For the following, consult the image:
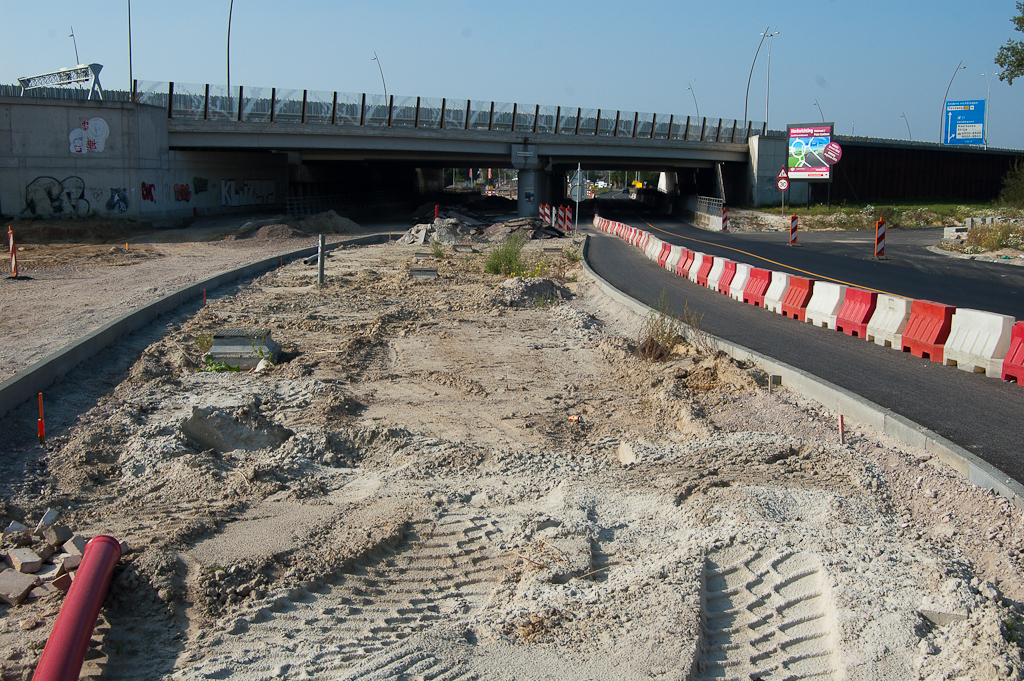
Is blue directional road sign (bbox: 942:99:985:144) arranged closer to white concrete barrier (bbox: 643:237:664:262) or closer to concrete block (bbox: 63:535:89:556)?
white concrete barrier (bbox: 643:237:664:262)

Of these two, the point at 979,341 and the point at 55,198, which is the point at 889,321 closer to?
the point at 979,341

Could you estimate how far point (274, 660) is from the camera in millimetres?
4203

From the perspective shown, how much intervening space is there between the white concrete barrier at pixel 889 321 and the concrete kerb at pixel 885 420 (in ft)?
7.34

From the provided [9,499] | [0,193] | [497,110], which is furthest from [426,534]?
[497,110]

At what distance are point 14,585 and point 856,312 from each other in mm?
11779

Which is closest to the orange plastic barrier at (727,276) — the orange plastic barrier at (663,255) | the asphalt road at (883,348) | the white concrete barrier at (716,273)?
the white concrete barrier at (716,273)

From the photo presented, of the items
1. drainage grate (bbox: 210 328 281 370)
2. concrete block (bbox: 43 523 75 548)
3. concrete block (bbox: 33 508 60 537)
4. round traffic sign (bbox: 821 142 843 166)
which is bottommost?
concrete block (bbox: 33 508 60 537)

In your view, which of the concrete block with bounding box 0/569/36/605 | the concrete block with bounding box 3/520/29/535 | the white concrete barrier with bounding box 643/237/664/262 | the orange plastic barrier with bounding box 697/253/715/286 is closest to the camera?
the concrete block with bounding box 0/569/36/605

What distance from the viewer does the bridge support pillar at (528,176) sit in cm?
4794

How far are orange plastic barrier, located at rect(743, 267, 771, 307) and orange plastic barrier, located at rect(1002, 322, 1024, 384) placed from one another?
675cm

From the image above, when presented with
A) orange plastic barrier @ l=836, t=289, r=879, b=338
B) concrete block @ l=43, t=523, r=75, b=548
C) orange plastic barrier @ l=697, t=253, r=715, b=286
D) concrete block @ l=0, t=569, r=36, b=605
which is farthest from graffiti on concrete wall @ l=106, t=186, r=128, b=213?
concrete block @ l=0, t=569, r=36, b=605

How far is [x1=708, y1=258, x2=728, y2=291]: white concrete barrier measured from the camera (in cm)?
1888

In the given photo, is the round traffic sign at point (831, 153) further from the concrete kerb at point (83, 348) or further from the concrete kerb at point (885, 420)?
the concrete kerb at point (885, 420)

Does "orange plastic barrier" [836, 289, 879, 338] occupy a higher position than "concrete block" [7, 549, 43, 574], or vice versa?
"orange plastic barrier" [836, 289, 879, 338]
